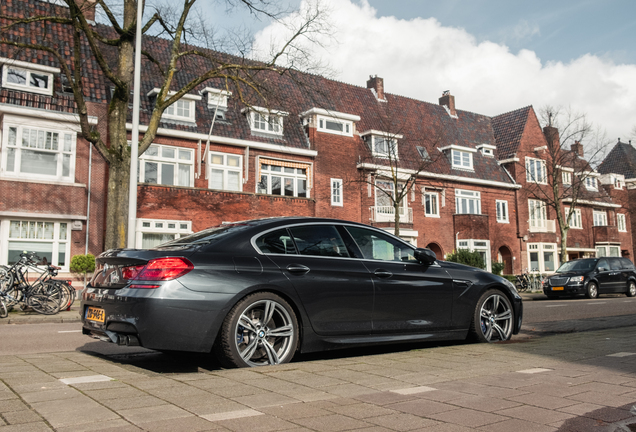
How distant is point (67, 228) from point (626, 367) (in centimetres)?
2041

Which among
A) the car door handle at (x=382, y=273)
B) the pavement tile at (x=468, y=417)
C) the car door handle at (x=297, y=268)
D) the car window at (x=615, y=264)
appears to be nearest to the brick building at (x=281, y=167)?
the car window at (x=615, y=264)

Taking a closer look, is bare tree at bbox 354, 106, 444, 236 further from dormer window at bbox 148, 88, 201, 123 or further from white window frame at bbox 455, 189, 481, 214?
dormer window at bbox 148, 88, 201, 123

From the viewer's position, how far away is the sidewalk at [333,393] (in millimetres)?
3396

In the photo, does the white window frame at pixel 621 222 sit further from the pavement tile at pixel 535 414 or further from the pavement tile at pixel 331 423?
the pavement tile at pixel 331 423

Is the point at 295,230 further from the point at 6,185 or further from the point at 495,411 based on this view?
the point at 6,185

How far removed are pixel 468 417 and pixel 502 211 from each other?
122ft

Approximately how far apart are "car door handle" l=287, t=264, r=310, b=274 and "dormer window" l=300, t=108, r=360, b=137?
23393mm

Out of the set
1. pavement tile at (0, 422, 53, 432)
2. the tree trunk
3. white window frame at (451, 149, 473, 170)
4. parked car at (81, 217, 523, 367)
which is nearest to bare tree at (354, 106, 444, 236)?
white window frame at (451, 149, 473, 170)

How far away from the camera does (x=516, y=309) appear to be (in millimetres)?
7344

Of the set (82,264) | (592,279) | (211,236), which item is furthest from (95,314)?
(592,279)

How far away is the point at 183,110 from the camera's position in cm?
2534

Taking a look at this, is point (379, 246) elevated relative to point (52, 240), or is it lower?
lower

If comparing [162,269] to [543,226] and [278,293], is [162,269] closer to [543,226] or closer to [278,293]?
[278,293]

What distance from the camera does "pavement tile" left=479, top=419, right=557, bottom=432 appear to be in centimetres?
331
